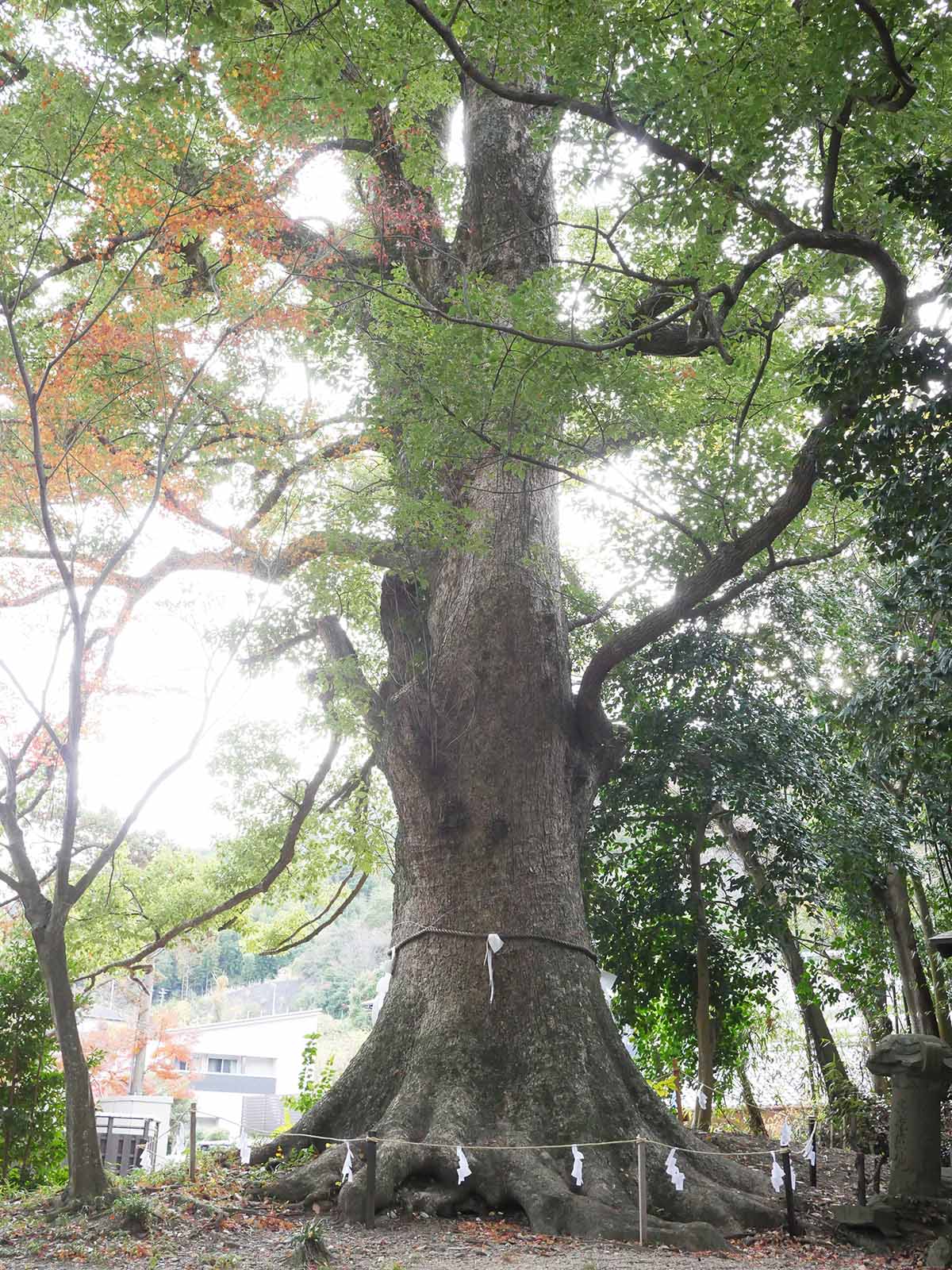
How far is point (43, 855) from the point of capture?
995 centimetres

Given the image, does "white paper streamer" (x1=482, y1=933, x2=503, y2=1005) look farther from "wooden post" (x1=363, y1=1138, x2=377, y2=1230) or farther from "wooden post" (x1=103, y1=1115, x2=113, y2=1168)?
"wooden post" (x1=103, y1=1115, x2=113, y2=1168)

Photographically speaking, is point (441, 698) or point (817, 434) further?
point (441, 698)

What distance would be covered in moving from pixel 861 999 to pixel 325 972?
2490cm

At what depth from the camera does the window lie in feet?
89.5

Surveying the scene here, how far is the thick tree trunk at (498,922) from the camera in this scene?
15.9 feet

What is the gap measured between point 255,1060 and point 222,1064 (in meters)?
0.95

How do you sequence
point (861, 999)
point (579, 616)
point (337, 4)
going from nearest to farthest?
point (337, 4) < point (579, 616) < point (861, 999)

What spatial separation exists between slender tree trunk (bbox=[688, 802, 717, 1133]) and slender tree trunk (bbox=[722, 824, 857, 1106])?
1.52 ft

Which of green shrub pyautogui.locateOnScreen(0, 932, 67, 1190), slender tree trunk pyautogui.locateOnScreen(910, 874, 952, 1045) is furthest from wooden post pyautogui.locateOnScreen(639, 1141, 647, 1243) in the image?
green shrub pyautogui.locateOnScreen(0, 932, 67, 1190)

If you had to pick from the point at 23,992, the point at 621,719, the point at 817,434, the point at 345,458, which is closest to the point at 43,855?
the point at 23,992

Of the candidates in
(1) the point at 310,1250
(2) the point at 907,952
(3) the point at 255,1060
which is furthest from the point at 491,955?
(3) the point at 255,1060

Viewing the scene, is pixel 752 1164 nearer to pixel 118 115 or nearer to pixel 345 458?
pixel 345 458

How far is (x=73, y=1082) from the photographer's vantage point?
470 centimetres

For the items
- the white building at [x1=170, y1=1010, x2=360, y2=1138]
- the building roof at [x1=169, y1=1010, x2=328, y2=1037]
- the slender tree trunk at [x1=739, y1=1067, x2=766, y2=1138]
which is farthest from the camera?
the building roof at [x1=169, y1=1010, x2=328, y2=1037]
